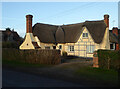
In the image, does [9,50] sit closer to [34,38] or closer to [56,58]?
[56,58]

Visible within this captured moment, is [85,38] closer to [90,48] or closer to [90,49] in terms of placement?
[90,48]

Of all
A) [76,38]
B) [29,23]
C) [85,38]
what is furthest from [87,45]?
[29,23]

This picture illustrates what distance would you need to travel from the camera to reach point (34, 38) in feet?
93.1

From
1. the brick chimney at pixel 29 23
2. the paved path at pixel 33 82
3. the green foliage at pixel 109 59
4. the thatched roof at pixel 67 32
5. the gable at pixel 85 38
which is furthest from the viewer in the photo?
the thatched roof at pixel 67 32

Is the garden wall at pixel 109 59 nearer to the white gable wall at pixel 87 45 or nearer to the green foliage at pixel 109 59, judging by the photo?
the green foliage at pixel 109 59

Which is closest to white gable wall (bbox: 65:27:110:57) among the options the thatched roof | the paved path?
the thatched roof

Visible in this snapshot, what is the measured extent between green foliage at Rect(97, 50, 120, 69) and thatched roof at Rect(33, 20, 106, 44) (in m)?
14.3

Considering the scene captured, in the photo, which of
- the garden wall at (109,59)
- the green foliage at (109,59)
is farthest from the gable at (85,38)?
the green foliage at (109,59)

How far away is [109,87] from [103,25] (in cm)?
2247

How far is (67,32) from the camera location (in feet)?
104

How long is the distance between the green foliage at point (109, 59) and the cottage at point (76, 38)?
1415 centimetres

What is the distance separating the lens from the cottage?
27.2 meters

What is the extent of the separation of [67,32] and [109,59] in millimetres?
20093

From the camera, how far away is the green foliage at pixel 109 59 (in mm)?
11844
